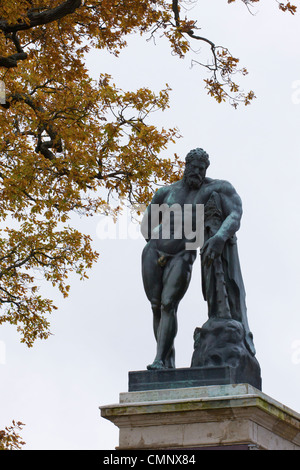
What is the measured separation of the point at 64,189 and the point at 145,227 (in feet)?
19.1

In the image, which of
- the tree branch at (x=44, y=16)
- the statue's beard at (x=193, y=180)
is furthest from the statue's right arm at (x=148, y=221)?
the tree branch at (x=44, y=16)

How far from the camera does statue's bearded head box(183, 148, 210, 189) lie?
11070 mm

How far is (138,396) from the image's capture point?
392 inches

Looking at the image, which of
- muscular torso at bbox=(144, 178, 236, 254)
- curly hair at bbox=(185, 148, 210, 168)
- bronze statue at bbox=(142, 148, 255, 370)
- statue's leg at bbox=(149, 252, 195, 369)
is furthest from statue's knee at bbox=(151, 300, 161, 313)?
curly hair at bbox=(185, 148, 210, 168)

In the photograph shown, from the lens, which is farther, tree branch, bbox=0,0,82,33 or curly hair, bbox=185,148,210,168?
tree branch, bbox=0,0,82,33

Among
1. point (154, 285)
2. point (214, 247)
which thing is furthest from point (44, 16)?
point (214, 247)

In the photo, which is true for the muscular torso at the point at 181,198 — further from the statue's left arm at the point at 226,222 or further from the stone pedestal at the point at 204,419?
the stone pedestal at the point at 204,419

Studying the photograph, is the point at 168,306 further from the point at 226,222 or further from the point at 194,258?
the point at 226,222

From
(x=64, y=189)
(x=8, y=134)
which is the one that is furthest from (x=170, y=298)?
(x=8, y=134)

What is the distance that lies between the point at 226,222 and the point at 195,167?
781 millimetres

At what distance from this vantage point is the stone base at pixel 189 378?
32.3 ft

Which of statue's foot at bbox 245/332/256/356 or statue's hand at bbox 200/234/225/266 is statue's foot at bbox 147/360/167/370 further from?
statue's hand at bbox 200/234/225/266

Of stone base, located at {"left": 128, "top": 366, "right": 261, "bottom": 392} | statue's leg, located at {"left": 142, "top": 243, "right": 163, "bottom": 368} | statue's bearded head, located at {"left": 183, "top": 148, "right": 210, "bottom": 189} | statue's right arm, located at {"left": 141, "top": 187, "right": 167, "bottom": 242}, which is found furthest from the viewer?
statue's right arm, located at {"left": 141, "top": 187, "right": 167, "bottom": 242}
